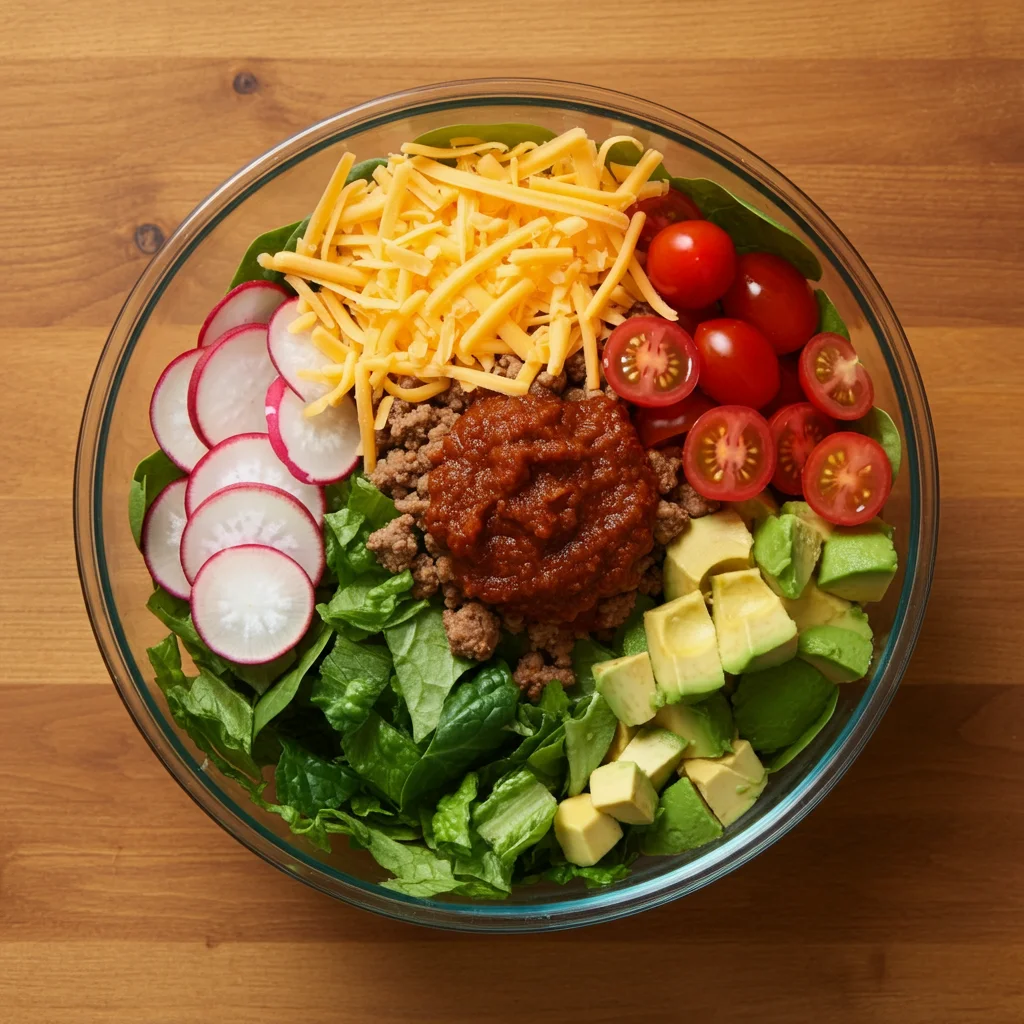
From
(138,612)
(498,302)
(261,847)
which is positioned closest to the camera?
(498,302)

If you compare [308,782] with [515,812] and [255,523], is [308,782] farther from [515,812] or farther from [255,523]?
[255,523]

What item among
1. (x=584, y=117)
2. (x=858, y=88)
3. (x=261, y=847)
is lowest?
(x=261, y=847)

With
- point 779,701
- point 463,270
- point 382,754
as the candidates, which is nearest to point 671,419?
point 463,270

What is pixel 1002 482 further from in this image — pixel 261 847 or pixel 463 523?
pixel 261 847

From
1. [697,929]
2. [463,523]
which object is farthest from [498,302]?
[697,929]

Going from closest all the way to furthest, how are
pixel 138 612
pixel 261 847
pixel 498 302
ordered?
pixel 498 302 < pixel 261 847 < pixel 138 612

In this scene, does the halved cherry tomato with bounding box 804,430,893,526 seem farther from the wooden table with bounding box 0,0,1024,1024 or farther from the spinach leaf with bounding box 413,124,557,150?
the spinach leaf with bounding box 413,124,557,150

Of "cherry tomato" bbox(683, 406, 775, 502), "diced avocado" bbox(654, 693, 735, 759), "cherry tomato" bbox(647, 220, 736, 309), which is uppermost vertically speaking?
"cherry tomato" bbox(647, 220, 736, 309)

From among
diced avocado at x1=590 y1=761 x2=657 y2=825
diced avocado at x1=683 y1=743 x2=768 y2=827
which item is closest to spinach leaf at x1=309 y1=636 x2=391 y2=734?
diced avocado at x1=590 y1=761 x2=657 y2=825
